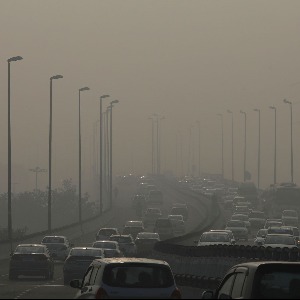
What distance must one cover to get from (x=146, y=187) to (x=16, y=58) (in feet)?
346

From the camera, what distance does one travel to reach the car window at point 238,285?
648 inches

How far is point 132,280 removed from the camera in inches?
806

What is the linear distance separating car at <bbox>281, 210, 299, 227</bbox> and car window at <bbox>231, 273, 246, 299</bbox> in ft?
270

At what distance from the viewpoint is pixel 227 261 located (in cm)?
3441

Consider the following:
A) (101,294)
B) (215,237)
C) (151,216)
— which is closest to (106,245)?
(215,237)

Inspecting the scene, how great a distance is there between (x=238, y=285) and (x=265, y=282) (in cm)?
51

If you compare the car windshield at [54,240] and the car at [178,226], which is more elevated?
the car windshield at [54,240]

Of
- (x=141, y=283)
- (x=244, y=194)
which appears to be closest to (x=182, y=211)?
(x=244, y=194)

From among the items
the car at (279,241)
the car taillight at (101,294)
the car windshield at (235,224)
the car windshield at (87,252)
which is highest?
the car taillight at (101,294)

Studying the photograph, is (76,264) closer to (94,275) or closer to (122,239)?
(94,275)

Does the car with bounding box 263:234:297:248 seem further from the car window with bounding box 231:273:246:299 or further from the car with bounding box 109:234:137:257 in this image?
the car window with bounding box 231:273:246:299

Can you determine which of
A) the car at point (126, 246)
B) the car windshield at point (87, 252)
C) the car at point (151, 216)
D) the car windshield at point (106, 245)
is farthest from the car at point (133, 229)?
the car windshield at point (87, 252)

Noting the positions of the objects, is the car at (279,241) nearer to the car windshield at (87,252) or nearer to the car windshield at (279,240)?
the car windshield at (279,240)

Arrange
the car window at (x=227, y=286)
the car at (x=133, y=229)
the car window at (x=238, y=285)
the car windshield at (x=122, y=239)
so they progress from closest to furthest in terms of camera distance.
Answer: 1. the car window at (x=238, y=285)
2. the car window at (x=227, y=286)
3. the car windshield at (x=122, y=239)
4. the car at (x=133, y=229)
